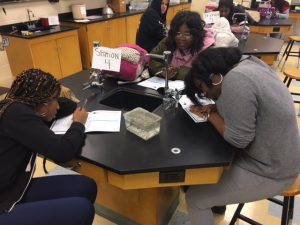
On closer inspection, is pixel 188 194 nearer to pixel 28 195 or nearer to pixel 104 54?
pixel 28 195

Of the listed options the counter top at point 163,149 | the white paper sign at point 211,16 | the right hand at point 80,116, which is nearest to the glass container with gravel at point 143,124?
the counter top at point 163,149

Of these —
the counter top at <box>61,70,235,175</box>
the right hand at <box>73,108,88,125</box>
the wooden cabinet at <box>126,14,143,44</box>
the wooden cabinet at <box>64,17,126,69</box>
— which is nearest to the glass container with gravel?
the counter top at <box>61,70,235,175</box>

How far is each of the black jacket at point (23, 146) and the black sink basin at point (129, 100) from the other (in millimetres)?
535

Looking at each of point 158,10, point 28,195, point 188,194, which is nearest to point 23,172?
point 28,195

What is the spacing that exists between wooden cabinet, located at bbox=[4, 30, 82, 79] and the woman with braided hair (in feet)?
7.77

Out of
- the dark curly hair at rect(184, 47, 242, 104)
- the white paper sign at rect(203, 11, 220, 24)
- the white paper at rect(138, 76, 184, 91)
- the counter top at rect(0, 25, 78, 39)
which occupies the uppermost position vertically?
the dark curly hair at rect(184, 47, 242, 104)

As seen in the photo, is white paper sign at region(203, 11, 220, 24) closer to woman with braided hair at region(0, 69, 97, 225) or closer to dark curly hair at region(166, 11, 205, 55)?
dark curly hair at region(166, 11, 205, 55)

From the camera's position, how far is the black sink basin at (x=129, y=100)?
165 centimetres

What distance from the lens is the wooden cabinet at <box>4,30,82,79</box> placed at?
127 inches

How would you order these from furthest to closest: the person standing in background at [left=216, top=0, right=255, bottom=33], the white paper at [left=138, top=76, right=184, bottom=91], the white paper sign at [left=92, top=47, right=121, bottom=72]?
the person standing in background at [left=216, top=0, right=255, bottom=33] < the white paper at [left=138, top=76, right=184, bottom=91] < the white paper sign at [left=92, top=47, right=121, bottom=72]

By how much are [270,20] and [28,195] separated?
4429mm

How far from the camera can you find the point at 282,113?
3.51 ft

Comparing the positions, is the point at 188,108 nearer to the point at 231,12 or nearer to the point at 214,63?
the point at 214,63

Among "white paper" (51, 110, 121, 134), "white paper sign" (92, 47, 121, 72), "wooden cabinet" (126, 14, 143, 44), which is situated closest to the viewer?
"white paper" (51, 110, 121, 134)
